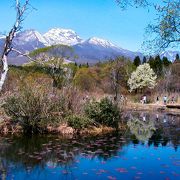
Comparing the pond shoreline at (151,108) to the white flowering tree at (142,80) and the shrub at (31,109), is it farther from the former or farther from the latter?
the white flowering tree at (142,80)

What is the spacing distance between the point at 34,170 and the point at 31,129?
7.76 metres

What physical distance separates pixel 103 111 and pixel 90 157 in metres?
7.60

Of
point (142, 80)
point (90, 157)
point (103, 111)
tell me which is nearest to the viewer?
point (90, 157)

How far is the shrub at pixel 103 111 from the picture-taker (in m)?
21.0

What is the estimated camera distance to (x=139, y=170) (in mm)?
11953

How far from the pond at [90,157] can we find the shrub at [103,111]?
1925 millimetres

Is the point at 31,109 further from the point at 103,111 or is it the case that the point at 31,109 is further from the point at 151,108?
the point at 151,108

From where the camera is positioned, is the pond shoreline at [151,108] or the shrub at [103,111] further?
the pond shoreline at [151,108]

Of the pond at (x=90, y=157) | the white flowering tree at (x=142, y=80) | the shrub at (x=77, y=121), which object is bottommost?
the pond at (x=90, y=157)

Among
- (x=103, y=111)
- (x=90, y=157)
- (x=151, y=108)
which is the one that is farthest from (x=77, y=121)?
(x=151, y=108)

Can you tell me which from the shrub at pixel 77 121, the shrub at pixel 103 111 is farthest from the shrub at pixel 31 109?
the shrub at pixel 103 111

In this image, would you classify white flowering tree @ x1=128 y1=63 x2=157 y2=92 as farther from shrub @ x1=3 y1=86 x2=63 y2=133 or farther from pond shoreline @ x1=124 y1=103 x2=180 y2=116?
shrub @ x1=3 y1=86 x2=63 y2=133

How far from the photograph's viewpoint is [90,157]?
13.8 meters

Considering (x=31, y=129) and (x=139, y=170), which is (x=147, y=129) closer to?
(x=31, y=129)
